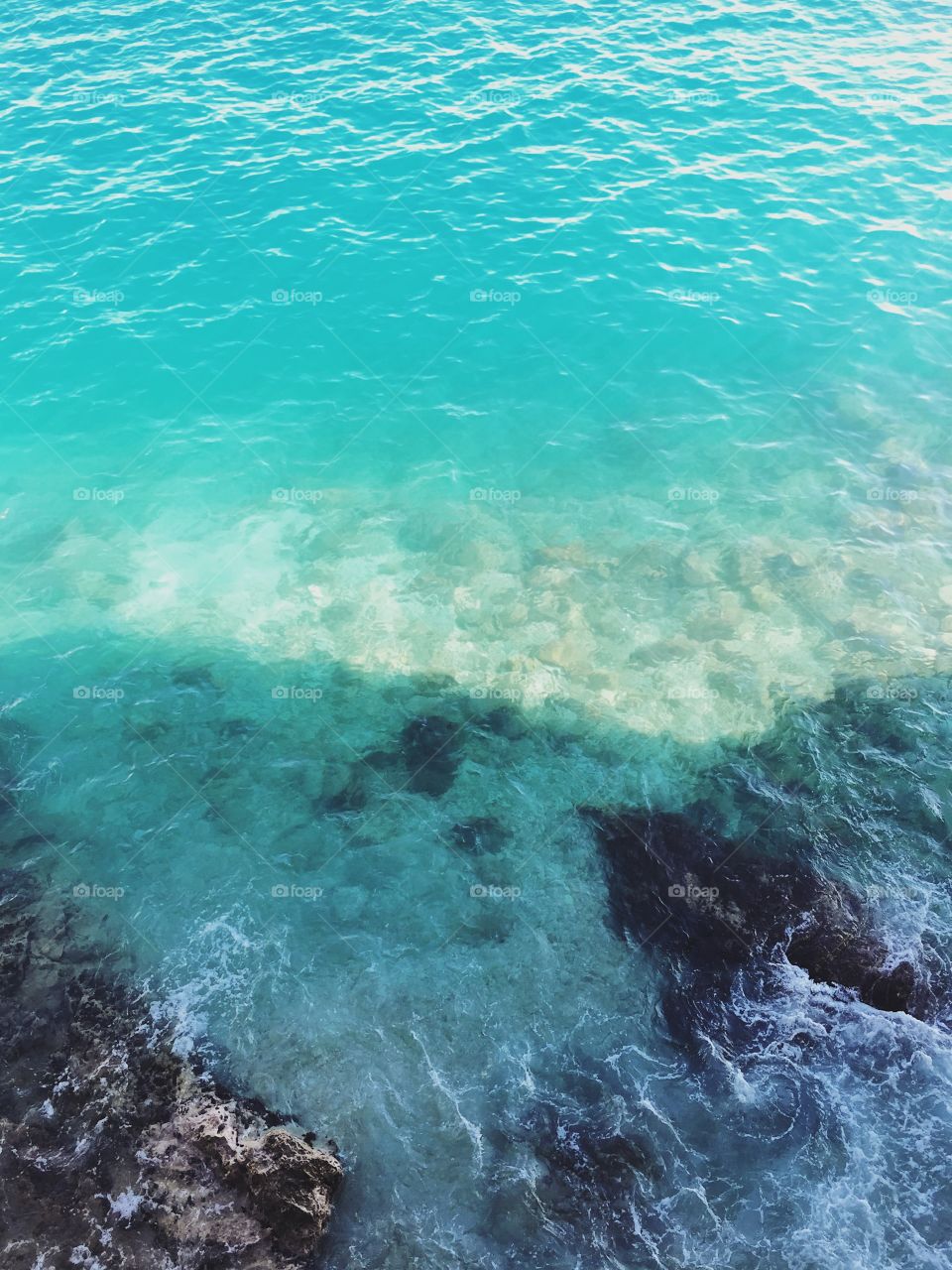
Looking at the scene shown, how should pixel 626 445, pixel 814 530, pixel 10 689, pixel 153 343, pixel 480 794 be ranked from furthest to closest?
pixel 153 343
pixel 626 445
pixel 814 530
pixel 10 689
pixel 480 794

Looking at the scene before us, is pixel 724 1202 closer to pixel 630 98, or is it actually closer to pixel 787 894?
pixel 787 894

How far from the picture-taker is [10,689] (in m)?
19.0

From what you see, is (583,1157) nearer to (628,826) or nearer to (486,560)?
(628,826)

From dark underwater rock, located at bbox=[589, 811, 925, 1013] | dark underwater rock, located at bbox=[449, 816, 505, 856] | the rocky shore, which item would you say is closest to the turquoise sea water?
dark underwater rock, located at bbox=[449, 816, 505, 856]

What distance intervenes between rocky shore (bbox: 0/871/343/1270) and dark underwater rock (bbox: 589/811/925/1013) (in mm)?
6768

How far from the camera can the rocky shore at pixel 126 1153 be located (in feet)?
36.7

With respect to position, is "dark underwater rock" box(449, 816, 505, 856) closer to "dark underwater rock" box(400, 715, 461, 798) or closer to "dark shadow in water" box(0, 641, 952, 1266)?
"dark shadow in water" box(0, 641, 952, 1266)

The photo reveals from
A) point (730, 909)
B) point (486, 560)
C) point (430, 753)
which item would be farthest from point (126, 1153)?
point (486, 560)

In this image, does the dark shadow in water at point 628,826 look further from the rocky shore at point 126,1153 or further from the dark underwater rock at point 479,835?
the rocky shore at point 126,1153

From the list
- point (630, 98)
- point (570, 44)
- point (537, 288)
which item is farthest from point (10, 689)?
point (570, 44)

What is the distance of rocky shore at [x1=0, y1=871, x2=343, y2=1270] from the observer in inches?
440

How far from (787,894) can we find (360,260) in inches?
1001

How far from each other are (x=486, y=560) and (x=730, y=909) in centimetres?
1091

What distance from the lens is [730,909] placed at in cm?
1469
